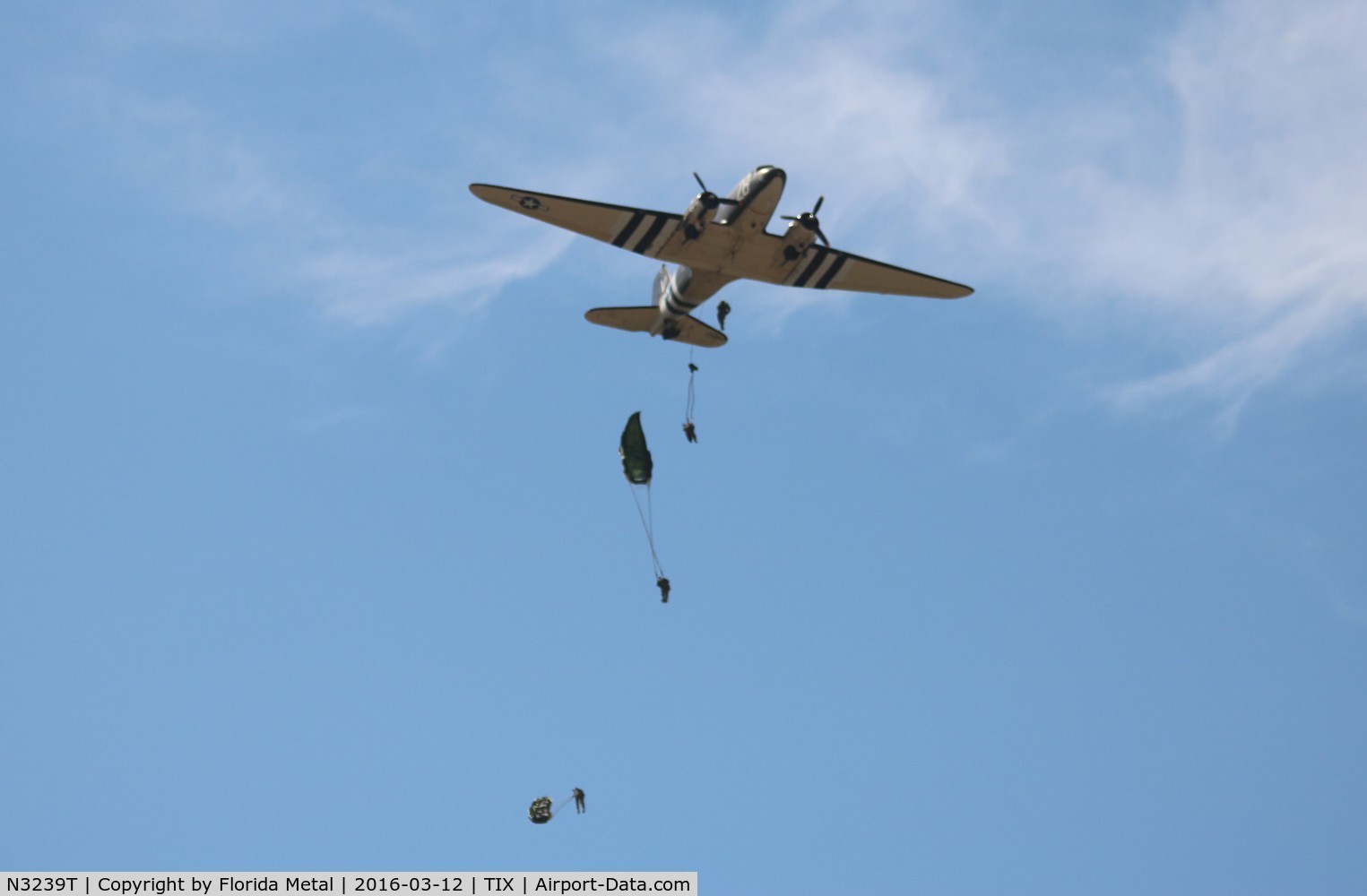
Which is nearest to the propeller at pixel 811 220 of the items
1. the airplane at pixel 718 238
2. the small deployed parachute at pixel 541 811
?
the airplane at pixel 718 238

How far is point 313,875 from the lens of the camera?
43.8 meters

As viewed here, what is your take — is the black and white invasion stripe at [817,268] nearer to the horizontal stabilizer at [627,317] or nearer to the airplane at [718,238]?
the airplane at [718,238]

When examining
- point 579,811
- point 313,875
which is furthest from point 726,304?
point 313,875

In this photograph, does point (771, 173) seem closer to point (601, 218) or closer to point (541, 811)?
point (601, 218)

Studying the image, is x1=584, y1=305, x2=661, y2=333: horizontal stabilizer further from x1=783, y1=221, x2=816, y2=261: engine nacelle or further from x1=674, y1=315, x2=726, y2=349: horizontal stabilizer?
x1=783, y1=221, x2=816, y2=261: engine nacelle

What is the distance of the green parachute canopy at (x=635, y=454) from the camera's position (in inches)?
1950

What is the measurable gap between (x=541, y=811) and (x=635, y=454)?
12847 millimetres

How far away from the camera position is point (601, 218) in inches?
1849

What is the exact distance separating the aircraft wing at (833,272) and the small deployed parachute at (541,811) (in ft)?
62.9

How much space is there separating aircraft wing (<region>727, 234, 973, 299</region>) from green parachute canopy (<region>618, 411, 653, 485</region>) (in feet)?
21.6

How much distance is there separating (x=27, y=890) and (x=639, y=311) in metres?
28.5

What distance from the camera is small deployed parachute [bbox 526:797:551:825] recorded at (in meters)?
44.3

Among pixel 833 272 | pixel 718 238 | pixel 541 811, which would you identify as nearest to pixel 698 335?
pixel 833 272

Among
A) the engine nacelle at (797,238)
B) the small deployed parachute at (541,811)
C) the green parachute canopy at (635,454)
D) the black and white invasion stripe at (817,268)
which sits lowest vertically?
the small deployed parachute at (541,811)
